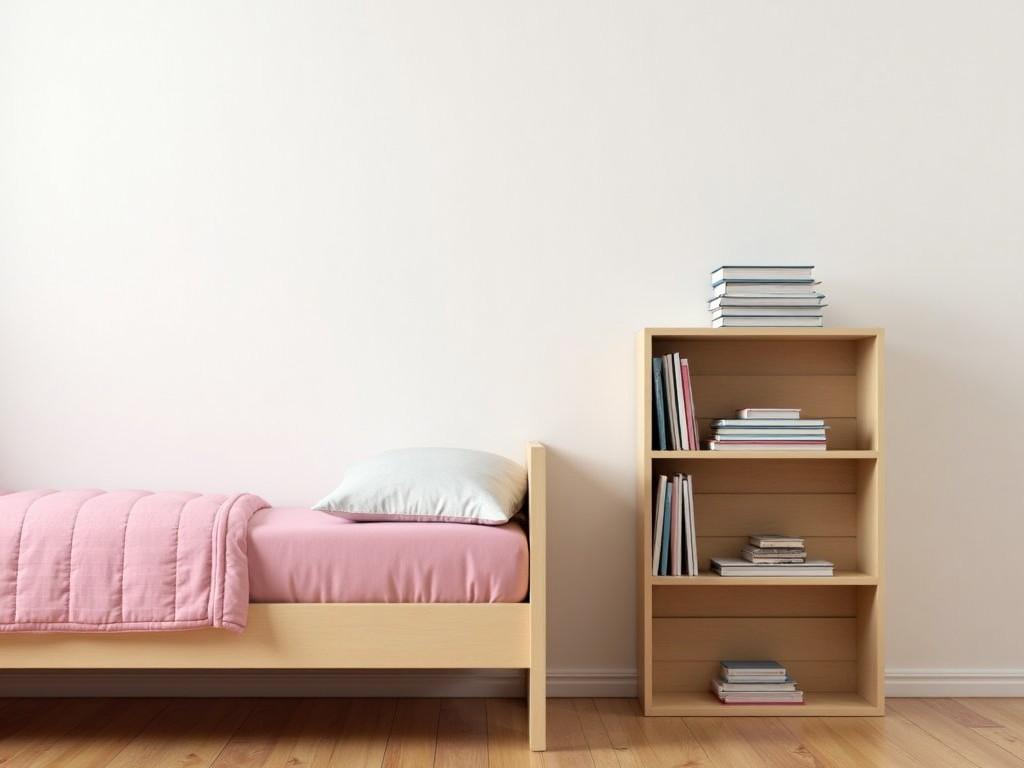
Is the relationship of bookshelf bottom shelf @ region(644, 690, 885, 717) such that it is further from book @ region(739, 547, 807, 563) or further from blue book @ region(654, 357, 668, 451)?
blue book @ region(654, 357, 668, 451)

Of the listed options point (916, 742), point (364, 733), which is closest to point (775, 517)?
point (916, 742)

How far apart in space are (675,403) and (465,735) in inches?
39.9

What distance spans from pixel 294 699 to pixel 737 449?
1.41m

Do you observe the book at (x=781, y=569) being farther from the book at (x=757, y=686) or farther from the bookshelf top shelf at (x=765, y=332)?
the bookshelf top shelf at (x=765, y=332)

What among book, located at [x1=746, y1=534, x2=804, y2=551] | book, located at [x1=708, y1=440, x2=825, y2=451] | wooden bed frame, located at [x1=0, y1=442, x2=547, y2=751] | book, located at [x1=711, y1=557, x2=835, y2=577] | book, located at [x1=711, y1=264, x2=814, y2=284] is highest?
book, located at [x1=711, y1=264, x2=814, y2=284]

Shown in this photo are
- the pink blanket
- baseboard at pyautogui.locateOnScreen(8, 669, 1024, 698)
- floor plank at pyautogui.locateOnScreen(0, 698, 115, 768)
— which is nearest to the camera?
the pink blanket

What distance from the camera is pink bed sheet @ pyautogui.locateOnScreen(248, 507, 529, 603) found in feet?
7.06

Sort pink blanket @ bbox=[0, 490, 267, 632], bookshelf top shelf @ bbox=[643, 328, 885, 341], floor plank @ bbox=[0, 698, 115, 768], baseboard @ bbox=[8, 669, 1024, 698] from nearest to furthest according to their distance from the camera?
pink blanket @ bbox=[0, 490, 267, 632] → floor plank @ bbox=[0, 698, 115, 768] → bookshelf top shelf @ bbox=[643, 328, 885, 341] → baseboard @ bbox=[8, 669, 1024, 698]

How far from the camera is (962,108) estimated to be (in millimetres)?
2783

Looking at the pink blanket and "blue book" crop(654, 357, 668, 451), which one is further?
"blue book" crop(654, 357, 668, 451)

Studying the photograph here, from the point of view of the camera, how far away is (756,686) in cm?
256

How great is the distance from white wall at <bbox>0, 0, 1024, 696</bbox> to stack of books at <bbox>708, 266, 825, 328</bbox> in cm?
23

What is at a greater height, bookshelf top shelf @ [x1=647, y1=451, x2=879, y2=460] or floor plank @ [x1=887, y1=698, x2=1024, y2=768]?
bookshelf top shelf @ [x1=647, y1=451, x2=879, y2=460]

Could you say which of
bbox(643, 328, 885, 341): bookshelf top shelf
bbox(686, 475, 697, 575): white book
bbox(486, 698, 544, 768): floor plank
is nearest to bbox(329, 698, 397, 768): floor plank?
bbox(486, 698, 544, 768): floor plank
